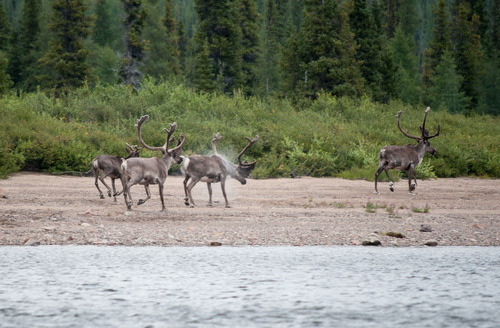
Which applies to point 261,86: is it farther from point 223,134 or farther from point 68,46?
point 223,134

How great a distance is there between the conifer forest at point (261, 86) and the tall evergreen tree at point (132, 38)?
0.10 metres

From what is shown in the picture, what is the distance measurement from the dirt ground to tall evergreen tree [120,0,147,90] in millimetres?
24071

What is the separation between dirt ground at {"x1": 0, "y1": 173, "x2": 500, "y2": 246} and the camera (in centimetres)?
1038

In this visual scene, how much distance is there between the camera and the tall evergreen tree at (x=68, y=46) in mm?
44406

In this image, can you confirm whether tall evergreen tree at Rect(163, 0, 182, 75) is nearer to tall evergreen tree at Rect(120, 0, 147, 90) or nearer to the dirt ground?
tall evergreen tree at Rect(120, 0, 147, 90)

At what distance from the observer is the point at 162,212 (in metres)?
13.0

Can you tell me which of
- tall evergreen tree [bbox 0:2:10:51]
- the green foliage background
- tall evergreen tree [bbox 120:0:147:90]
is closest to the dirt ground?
the green foliage background

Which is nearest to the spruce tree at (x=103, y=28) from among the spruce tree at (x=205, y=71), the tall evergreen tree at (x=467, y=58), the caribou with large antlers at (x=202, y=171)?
the spruce tree at (x=205, y=71)

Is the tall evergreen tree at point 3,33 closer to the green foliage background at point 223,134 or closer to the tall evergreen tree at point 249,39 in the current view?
the tall evergreen tree at point 249,39

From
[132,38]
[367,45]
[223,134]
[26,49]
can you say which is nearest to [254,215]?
[223,134]

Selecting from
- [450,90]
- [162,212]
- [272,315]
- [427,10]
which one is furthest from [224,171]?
[427,10]

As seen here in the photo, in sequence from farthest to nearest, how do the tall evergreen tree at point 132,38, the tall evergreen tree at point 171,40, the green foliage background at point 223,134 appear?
the tall evergreen tree at point 171,40, the tall evergreen tree at point 132,38, the green foliage background at point 223,134

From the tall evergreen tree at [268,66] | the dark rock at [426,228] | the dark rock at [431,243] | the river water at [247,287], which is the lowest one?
the river water at [247,287]

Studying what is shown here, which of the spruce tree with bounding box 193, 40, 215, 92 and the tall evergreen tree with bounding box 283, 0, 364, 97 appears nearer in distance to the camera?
the tall evergreen tree with bounding box 283, 0, 364, 97
